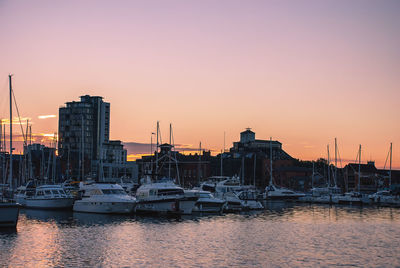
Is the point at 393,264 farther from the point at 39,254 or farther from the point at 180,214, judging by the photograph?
the point at 180,214

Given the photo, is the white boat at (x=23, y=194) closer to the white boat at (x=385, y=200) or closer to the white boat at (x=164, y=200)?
the white boat at (x=164, y=200)

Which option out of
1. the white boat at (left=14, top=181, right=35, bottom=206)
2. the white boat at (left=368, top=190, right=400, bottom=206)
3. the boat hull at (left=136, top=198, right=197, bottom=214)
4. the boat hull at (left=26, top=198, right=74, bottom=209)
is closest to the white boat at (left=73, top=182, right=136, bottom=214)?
the boat hull at (left=136, top=198, right=197, bottom=214)

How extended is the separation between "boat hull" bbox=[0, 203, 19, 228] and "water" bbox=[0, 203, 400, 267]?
168 cm

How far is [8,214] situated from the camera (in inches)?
1778

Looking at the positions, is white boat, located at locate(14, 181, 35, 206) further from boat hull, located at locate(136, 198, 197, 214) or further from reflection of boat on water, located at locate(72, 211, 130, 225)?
boat hull, located at locate(136, 198, 197, 214)

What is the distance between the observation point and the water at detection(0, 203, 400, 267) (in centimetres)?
3428

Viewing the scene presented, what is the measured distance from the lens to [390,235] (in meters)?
50.7

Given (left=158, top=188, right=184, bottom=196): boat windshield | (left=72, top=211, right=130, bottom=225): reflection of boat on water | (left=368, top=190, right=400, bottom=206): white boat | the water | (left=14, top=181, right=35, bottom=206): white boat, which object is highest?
(left=158, top=188, right=184, bottom=196): boat windshield

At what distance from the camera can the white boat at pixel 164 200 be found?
208 ft

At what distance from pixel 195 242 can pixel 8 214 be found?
55.9 feet

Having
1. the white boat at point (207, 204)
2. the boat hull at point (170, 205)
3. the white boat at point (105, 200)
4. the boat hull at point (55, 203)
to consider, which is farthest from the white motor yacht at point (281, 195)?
the boat hull at point (55, 203)

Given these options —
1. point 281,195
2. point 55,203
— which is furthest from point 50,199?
point 281,195

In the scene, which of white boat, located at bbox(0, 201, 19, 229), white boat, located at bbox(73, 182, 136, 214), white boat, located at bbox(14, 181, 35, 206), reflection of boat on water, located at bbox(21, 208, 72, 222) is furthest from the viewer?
white boat, located at bbox(14, 181, 35, 206)

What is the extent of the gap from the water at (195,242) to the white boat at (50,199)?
18.9ft
